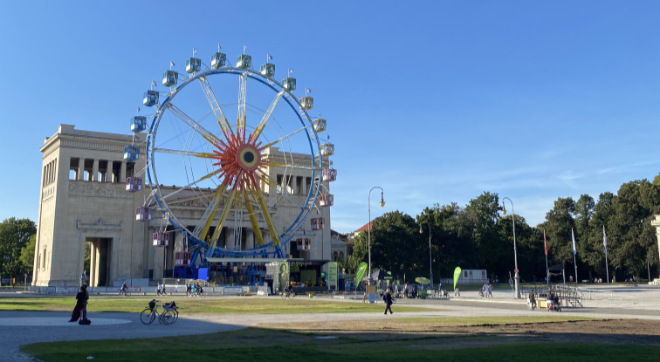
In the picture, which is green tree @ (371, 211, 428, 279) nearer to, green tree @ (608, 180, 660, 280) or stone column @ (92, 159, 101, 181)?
green tree @ (608, 180, 660, 280)

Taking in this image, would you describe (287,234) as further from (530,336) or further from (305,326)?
(530,336)

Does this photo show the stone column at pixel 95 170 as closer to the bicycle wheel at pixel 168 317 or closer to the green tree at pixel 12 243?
the green tree at pixel 12 243

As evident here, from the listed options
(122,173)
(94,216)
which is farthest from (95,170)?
(94,216)

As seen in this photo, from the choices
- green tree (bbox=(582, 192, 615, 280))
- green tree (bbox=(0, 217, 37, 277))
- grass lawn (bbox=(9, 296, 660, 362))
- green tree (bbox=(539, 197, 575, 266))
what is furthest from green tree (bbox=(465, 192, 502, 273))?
grass lawn (bbox=(9, 296, 660, 362))

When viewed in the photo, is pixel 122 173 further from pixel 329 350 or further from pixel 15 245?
pixel 329 350

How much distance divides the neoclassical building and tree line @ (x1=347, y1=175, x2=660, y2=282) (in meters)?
19.5

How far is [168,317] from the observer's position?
2664cm

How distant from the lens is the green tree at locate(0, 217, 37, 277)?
416ft

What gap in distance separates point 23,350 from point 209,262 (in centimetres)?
6508

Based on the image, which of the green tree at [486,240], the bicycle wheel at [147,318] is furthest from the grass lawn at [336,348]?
the green tree at [486,240]

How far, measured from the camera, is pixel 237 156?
2849 inches

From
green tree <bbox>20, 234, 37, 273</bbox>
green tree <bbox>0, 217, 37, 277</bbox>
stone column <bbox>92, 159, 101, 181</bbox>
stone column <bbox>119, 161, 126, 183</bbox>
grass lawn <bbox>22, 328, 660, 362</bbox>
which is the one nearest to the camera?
grass lawn <bbox>22, 328, 660, 362</bbox>

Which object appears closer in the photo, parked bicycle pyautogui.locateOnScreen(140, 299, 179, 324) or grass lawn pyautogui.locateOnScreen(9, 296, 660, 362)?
grass lawn pyautogui.locateOnScreen(9, 296, 660, 362)

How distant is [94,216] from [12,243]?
157 feet
